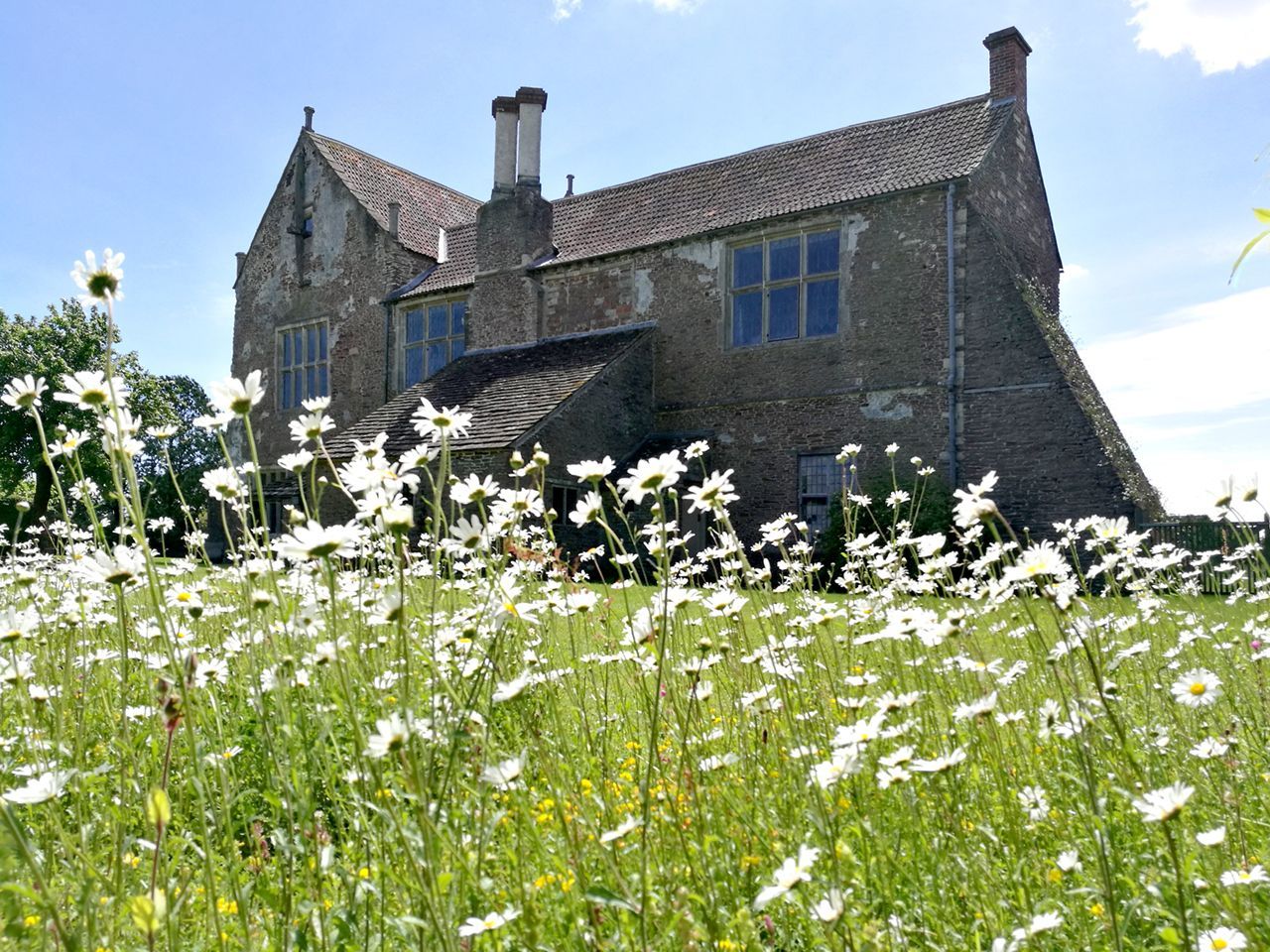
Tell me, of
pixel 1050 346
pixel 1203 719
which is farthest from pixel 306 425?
pixel 1050 346

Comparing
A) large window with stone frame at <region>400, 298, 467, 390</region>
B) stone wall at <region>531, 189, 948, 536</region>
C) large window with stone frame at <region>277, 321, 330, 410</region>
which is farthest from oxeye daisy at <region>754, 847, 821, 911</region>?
large window with stone frame at <region>277, 321, 330, 410</region>

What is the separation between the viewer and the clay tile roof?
2242 centimetres

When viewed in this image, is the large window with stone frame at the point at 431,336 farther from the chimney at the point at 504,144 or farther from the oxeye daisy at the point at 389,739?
the oxeye daisy at the point at 389,739

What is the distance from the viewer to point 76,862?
2104 mm

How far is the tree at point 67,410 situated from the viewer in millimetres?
29719

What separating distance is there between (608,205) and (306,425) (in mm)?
18747

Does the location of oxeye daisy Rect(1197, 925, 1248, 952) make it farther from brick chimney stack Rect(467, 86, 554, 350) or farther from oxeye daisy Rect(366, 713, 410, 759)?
brick chimney stack Rect(467, 86, 554, 350)

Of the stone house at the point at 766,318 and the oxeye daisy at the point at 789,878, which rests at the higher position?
the stone house at the point at 766,318

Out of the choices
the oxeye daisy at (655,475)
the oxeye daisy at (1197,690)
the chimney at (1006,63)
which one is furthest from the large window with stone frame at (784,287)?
the oxeye daisy at (655,475)


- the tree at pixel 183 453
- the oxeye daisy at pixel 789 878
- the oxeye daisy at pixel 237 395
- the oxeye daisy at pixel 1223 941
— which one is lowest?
the oxeye daisy at pixel 1223 941

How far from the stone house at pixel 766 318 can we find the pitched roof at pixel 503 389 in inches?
2.9

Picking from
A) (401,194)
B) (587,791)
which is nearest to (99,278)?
(587,791)

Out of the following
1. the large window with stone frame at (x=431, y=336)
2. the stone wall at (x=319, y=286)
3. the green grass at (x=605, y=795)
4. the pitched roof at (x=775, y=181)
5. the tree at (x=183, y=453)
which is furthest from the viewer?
the tree at (x=183, y=453)

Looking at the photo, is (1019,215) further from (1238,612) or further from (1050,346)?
(1238,612)
